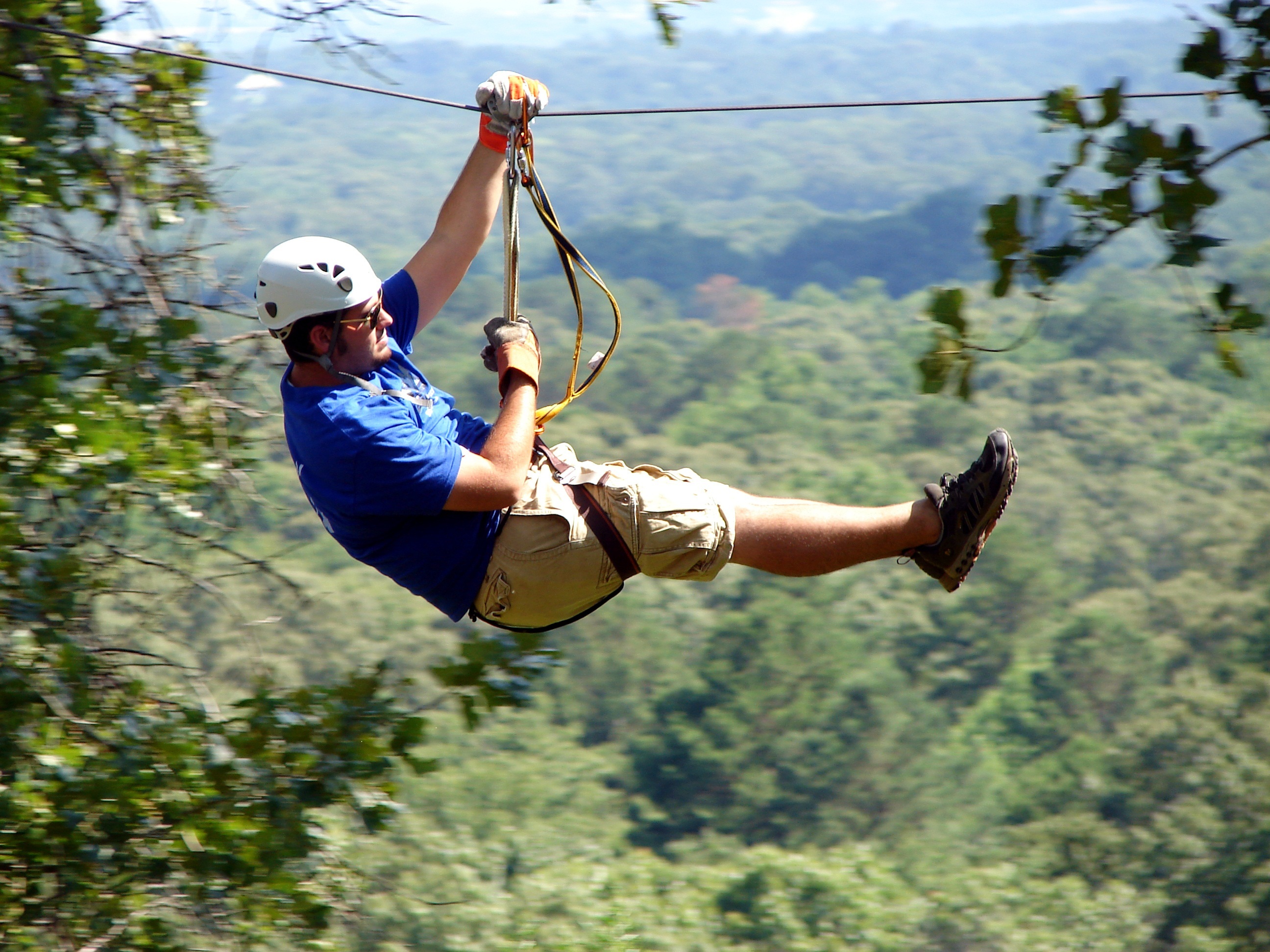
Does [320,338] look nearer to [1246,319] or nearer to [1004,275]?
[1004,275]

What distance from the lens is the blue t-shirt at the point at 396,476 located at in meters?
2.75

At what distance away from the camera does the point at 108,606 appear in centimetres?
484

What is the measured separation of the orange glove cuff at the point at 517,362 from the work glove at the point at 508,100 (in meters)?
0.59

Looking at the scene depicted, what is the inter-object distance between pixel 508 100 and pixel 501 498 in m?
1.03

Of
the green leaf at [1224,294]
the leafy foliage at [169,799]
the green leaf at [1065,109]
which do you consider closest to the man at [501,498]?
the green leaf at [1224,294]

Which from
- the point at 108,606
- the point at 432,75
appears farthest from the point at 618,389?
the point at 432,75

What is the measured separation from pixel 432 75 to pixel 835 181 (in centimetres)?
3684

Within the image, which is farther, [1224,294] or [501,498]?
[501,498]

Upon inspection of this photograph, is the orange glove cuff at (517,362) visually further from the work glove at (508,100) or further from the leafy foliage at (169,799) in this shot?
the leafy foliage at (169,799)

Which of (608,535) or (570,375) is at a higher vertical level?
(570,375)

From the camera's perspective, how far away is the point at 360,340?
2930 mm

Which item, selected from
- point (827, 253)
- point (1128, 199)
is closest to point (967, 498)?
point (1128, 199)

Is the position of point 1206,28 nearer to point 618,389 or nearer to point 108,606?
point 108,606

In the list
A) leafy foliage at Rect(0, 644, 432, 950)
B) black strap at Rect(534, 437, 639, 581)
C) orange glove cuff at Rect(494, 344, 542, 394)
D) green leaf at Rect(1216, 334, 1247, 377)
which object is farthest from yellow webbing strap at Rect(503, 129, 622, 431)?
leafy foliage at Rect(0, 644, 432, 950)
